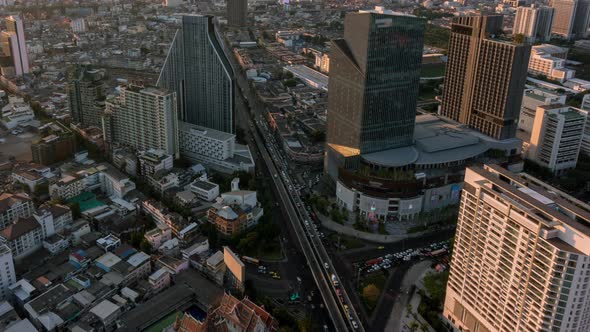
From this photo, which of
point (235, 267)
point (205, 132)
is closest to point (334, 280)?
point (235, 267)

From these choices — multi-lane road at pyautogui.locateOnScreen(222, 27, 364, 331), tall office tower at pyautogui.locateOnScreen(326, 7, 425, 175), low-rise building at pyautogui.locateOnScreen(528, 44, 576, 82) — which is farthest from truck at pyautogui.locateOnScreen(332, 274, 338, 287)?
low-rise building at pyautogui.locateOnScreen(528, 44, 576, 82)

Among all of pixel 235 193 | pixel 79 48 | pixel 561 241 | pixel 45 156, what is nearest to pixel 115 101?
pixel 45 156

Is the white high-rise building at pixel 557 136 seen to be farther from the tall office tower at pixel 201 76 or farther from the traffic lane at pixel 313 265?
the tall office tower at pixel 201 76

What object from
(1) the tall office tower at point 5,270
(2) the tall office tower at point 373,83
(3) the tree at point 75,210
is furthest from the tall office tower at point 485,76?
(1) the tall office tower at point 5,270

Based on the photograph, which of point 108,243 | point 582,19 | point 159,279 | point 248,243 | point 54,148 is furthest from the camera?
point 582,19

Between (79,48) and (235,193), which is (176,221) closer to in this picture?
(235,193)

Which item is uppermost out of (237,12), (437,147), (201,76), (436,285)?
(237,12)

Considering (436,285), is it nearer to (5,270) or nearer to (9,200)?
(5,270)
